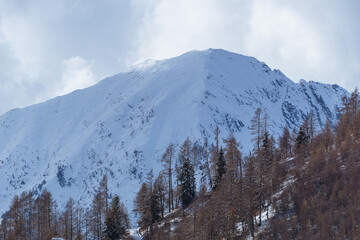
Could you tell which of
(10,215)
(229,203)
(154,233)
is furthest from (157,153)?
(229,203)

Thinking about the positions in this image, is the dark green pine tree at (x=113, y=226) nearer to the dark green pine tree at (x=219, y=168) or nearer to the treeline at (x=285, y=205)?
the treeline at (x=285, y=205)

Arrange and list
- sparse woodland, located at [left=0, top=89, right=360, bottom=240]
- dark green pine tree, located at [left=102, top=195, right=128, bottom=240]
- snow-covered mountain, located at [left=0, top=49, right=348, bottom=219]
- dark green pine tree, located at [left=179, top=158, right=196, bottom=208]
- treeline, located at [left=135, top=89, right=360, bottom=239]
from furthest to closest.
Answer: snow-covered mountain, located at [left=0, top=49, right=348, bottom=219] < dark green pine tree, located at [left=179, top=158, right=196, bottom=208] < dark green pine tree, located at [left=102, top=195, right=128, bottom=240] < sparse woodland, located at [left=0, top=89, right=360, bottom=240] < treeline, located at [left=135, top=89, right=360, bottom=239]

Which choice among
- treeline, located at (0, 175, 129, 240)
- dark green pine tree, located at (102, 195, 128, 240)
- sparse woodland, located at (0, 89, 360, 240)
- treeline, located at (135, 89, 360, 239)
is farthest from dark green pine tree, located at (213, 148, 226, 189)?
dark green pine tree, located at (102, 195, 128, 240)

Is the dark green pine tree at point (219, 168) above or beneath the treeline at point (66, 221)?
above

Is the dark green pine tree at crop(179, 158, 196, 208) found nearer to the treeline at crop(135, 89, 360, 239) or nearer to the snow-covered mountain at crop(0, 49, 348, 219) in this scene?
the treeline at crop(135, 89, 360, 239)

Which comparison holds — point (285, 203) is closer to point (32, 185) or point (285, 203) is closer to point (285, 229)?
point (285, 229)

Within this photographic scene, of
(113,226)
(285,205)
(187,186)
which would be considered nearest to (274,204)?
(285,205)

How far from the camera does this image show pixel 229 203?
36.5 metres

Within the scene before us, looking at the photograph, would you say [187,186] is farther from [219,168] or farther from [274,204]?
[274,204]

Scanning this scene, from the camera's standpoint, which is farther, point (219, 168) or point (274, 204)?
point (219, 168)

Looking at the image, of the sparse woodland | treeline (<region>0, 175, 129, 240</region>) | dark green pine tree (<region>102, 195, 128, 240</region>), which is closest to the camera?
the sparse woodland

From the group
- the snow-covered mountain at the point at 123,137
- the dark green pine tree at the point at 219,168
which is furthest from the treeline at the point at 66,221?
the snow-covered mountain at the point at 123,137

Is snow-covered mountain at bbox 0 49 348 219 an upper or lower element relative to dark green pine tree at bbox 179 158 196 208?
upper

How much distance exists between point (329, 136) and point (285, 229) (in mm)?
25952
